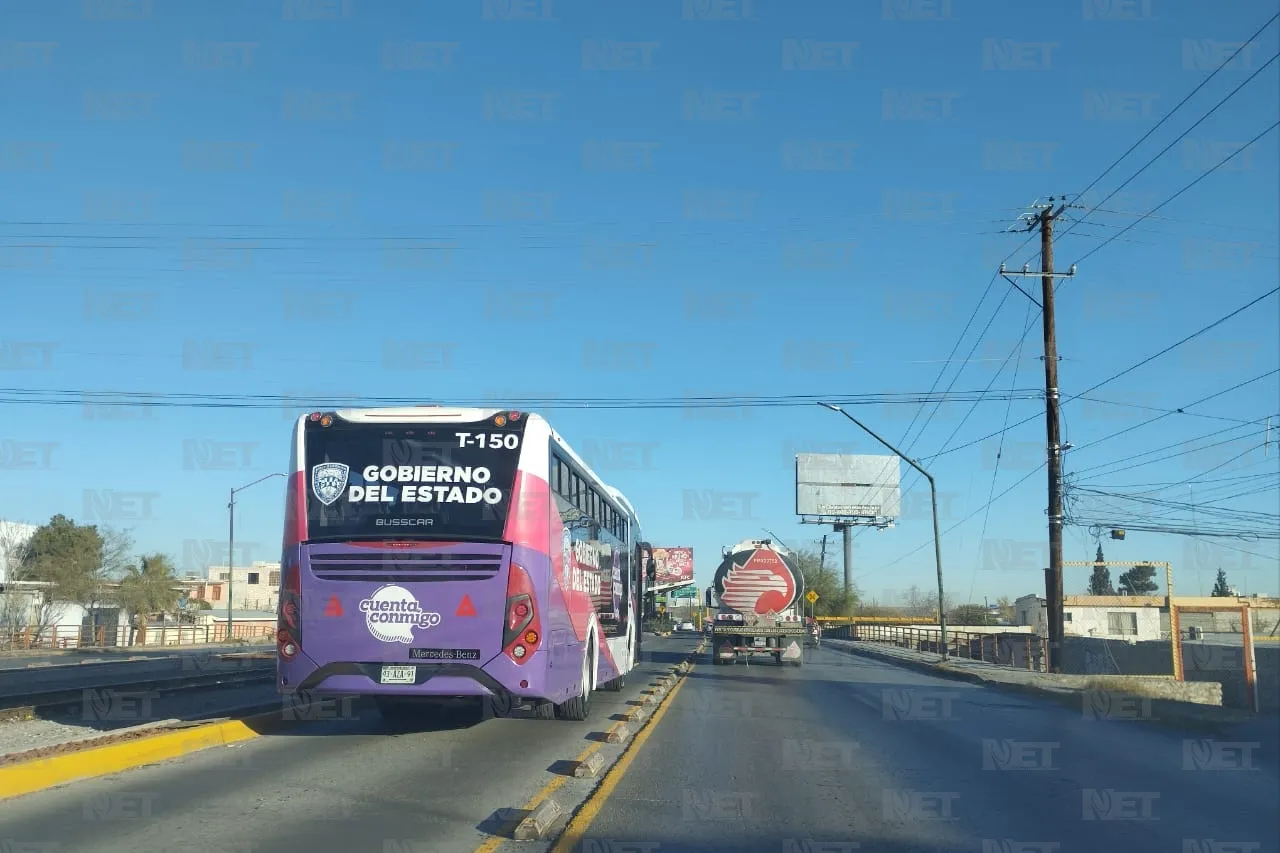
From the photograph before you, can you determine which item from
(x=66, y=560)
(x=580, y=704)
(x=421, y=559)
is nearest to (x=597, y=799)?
(x=421, y=559)

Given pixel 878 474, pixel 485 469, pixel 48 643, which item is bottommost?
pixel 48 643

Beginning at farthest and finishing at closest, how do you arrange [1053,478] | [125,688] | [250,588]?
1. [250,588]
2. [1053,478]
3. [125,688]

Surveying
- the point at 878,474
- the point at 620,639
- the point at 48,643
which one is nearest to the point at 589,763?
the point at 620,639

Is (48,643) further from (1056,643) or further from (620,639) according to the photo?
(1056,643)

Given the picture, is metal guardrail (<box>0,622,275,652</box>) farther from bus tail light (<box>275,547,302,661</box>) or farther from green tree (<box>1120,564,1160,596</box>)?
green tree (<box>1120,564,1160,596</box>)

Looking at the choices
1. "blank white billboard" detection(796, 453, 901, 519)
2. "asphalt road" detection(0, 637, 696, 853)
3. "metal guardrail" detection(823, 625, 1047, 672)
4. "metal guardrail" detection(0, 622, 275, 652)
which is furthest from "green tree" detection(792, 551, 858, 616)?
"asphalt road" detection(0, 637, 696, 853)

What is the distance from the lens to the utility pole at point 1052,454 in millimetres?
27172

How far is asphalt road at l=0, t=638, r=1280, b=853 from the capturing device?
292 inches

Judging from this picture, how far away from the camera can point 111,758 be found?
32.0ft

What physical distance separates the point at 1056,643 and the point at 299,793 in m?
23.2

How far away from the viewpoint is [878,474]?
75938 millimetres

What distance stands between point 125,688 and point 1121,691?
19.3 m

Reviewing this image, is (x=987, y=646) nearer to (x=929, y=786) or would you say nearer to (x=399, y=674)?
(x=929, y=786)

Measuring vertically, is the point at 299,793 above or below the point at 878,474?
below
